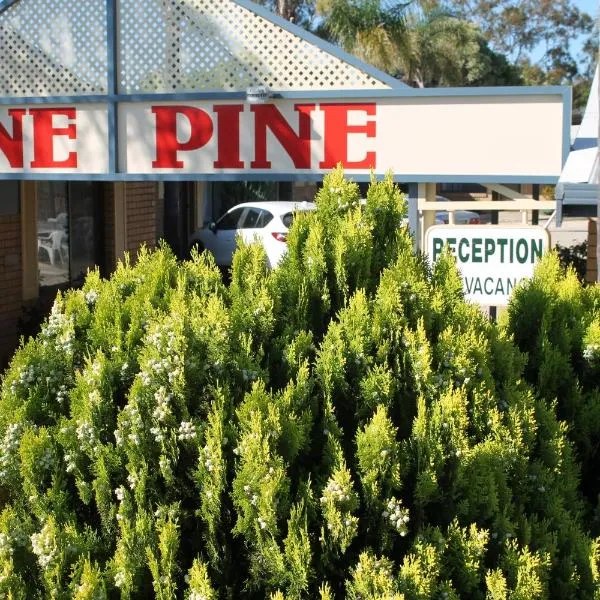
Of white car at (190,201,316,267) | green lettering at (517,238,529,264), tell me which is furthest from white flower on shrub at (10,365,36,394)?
white car at (190,201,316,267)

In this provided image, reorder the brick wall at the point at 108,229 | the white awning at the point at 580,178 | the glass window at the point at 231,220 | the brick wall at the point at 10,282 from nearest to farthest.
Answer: the white awning at the point at 580,178 < the brick wall at the point at 10,282 < the brick wall at the point at 108,229 < the glass window at the point at 231,220

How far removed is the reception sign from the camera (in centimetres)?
779

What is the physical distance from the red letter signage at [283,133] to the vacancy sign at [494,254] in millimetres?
1456

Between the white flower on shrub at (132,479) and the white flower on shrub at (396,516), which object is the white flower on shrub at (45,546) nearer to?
the white flower on shrub at (132,479)

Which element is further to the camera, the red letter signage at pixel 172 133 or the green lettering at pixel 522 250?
the red letter signage at pixel 172 133

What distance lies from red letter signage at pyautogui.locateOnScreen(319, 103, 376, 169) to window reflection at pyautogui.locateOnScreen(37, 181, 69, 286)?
559 centimetres

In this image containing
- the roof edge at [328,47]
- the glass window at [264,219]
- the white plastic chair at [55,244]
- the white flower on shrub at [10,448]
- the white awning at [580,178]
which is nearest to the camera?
the white flower on shrub at [10,448]

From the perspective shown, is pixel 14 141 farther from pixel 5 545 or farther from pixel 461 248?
pixel 5 545

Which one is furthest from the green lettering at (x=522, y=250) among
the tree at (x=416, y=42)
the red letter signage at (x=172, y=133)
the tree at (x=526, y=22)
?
the tree at (x=526, y=22)

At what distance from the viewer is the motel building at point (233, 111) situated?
25.7ft

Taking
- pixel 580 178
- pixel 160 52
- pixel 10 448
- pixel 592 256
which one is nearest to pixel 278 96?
pixel 160 52

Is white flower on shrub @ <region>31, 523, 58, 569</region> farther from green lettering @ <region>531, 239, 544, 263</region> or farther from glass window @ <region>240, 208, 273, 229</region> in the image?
glass window @ <region>240, 208, 273, 229</region>

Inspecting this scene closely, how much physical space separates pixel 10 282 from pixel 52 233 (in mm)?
1301

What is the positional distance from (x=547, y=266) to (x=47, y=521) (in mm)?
2638
